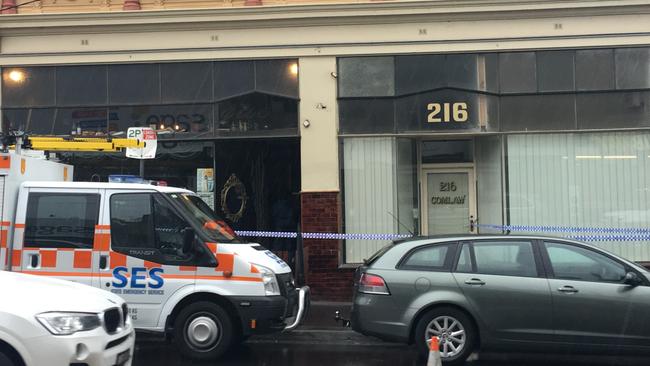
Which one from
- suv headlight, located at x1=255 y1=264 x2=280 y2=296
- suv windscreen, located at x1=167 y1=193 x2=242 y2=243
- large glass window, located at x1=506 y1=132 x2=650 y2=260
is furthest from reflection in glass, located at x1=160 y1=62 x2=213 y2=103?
large glass window, located at x1=506 y1=132 x2=650 y2=260

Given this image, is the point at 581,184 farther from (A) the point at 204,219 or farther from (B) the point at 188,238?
(B) the point at 188,238

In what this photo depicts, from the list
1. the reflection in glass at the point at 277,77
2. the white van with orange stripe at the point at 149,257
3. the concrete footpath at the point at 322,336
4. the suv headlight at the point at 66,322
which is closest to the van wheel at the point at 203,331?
the white van with orange stripe at the point at 149,257

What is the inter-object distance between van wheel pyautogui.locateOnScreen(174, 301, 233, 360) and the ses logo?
0.44 m

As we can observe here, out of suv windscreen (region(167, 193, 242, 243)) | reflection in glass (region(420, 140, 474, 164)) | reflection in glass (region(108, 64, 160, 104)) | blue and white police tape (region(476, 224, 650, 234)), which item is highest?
reflection in glass (region(108, 64, 160, 104))

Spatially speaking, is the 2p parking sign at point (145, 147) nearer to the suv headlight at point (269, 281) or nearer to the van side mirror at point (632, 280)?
the suv headlight at point (269, 281)

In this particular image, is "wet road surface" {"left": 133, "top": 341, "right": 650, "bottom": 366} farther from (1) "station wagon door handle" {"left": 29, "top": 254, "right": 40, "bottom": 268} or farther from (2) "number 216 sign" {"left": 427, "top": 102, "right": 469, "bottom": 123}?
(2) "number 216 sign" {"left": 427, "top": 102, "right": 469, "bottom": 123}

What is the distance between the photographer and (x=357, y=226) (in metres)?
11.6

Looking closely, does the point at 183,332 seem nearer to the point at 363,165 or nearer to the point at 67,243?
the point at 67,243

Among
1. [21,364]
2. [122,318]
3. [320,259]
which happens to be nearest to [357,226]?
[320,259]

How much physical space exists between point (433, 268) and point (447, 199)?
5312mm

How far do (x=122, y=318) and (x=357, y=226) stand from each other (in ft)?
22.0

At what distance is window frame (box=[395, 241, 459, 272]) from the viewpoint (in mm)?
7031

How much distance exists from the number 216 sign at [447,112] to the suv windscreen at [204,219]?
523 cm

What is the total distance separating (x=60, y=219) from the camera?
7316 millimetres
